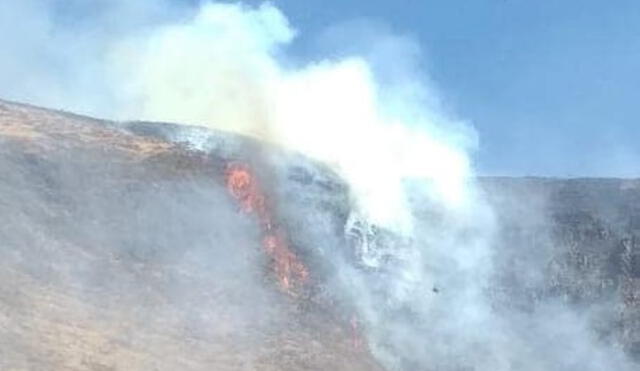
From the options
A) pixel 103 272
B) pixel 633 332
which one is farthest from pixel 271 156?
→ pixel 633 332

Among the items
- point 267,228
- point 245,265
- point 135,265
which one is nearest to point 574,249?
point 267,228

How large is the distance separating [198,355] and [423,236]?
1547cm

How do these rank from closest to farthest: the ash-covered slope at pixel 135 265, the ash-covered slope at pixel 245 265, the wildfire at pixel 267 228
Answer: the ash-covered slope at pixel 135 265
the ash-covered slope at pixel 245 265
the wildfire at pixel 267 228

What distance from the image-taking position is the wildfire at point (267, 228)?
38.8 meters

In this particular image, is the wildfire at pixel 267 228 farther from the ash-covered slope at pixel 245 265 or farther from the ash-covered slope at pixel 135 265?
the ash-covered slope at pixel 135 265

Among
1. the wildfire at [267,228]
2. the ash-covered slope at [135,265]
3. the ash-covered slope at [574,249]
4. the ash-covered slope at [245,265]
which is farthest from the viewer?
the ash-covered slope at [574,249]

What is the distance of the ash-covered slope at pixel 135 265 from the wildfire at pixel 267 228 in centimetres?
45

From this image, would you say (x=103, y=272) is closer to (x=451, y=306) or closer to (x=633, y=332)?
(x=451, y=306)

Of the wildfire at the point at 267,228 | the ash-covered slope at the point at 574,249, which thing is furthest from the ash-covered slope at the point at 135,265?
the ash-covered slope at the point at 574,249

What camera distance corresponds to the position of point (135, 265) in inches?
1385

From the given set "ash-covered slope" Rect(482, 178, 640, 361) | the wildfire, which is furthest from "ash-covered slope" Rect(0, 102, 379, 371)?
"ash-covered slope" Rect(482, 178, 640, 361)

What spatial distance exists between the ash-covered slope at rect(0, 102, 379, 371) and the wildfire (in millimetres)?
445

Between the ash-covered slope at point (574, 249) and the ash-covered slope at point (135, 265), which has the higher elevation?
the ash-covered slope at point (574, 249)

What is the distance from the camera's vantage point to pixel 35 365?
26719 mm
